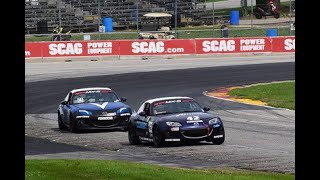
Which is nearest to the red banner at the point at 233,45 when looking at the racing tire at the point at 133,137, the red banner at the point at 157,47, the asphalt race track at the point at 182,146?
the red banner at the point at 157,47

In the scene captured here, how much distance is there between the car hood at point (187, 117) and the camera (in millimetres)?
19812

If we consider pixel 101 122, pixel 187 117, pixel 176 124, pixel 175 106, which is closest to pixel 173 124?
pixel 176 124

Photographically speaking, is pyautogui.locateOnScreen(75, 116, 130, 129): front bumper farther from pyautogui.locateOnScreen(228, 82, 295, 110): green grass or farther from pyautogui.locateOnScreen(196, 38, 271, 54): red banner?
pyautogui.locateOnScreen(196, 38, 271, 54): red banner

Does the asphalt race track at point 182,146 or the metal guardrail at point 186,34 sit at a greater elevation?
the metal guardrail at point 186,34

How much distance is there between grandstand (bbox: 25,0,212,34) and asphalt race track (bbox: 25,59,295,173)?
14.7 meters

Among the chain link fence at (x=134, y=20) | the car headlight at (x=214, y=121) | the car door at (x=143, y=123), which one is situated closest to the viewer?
the car headlight at (x=214, y=121)

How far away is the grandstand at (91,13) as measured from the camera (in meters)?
61.0

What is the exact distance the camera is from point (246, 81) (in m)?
43.1

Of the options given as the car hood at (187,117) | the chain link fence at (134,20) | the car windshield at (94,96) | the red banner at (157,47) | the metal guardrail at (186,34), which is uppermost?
the chain link fence at (134,20)

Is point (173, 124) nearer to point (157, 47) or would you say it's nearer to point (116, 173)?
point (116, 173)

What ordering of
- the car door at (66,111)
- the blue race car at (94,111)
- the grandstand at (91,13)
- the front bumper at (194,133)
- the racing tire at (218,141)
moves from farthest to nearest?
the grandstand at (91,13) → the car door at (66,111) → the blue race car at (94,111) → the racing tire at (218,141) → the front bumper at (194,133)

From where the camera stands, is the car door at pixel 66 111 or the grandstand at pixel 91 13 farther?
the grandstand at pixel 91 13

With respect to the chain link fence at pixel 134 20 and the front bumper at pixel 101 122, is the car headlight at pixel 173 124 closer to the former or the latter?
the front bumper at pixel 101 122
